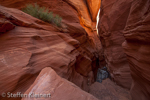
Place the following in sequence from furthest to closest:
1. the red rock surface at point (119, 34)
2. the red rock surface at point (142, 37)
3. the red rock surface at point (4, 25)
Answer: the red rock surface at point (119, 34)
the red rock surface at point (4, 25)
the red rock surface at point (142, 37)

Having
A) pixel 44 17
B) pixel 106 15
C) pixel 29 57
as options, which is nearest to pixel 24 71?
pixel 29 57

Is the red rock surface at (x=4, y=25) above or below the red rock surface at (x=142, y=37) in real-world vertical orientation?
above

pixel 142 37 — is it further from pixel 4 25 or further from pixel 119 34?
pixel 4 25

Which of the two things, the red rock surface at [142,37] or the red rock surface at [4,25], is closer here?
the red rock surface at [142,37]

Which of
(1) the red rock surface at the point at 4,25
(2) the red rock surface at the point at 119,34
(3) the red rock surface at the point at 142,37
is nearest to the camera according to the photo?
(3) the red rock surface at the point at 142,37

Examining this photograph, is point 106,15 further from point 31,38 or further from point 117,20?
point 31,38

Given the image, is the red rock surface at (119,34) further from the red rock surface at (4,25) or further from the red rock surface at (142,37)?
the red rock surface at (4,25)

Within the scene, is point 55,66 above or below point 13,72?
below

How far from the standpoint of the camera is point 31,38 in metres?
2.57

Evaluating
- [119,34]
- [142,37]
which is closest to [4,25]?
[142,37]

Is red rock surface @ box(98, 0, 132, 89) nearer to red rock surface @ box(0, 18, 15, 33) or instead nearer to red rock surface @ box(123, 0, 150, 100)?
red rock surface @ box(123, 0, 150, 100)

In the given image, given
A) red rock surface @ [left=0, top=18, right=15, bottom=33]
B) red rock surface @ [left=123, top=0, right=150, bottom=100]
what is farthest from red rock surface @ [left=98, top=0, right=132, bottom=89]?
red rock surface @ [left=0, top=18, right=15, bottom=33]

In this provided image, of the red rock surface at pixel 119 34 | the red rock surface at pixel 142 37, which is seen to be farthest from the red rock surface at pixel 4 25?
the red rock surface at pixel 119 34

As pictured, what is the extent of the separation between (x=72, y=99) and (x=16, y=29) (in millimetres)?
3017
